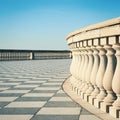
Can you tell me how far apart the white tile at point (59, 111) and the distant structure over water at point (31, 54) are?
23.5m

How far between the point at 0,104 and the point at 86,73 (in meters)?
1.41

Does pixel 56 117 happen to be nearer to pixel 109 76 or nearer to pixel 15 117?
pixel 15 117

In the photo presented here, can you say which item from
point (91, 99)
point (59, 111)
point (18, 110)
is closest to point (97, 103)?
point (91, 99)

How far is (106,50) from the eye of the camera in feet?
14.6

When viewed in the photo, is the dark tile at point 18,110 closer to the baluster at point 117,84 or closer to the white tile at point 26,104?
the white tile at point 26,104

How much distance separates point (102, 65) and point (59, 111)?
0.85 metres

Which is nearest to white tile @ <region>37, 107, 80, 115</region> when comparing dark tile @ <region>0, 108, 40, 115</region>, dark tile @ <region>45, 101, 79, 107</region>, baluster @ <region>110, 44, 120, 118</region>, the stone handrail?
dark tile @ <region>0, 108, 40, 115</region>

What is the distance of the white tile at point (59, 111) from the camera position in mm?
4477

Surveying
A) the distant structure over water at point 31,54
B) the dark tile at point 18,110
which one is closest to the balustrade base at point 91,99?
the dark tile at point 18,110

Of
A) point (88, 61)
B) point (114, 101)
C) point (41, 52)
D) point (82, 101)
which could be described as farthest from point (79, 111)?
point (41, 52)

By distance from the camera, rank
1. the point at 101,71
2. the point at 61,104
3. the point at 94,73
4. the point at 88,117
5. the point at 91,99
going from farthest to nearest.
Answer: the point at 61,104 → the point at 91,99 → the point at 94,73 → the point at 101,71 → the point at 88,117

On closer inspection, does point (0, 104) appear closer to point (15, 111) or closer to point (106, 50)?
point (15, 111)

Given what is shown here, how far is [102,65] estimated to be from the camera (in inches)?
179

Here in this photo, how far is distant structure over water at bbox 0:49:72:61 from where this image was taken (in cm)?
2909
